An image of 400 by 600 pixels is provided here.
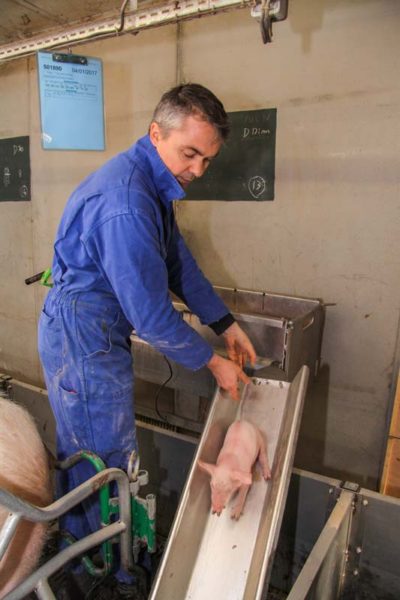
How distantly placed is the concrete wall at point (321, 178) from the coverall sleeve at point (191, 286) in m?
0.74

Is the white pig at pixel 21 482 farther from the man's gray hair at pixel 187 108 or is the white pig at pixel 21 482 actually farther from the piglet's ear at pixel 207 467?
the man's gray hair at pixel 187 108

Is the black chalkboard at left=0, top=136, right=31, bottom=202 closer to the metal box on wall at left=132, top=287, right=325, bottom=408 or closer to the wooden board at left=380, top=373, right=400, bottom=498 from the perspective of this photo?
the metal box on wall at left=132, top=287, right=325, bottom=408

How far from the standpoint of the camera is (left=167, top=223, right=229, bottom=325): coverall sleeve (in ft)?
5.36

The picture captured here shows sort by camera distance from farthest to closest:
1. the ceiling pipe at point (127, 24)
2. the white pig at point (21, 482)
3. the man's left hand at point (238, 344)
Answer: the man's left hand at point (238, 344), the ceiling pipe at point (127, 24), the white pig at point (21, 482)

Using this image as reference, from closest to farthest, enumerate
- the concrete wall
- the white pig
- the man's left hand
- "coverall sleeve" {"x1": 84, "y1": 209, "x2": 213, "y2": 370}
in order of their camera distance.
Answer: the white pig < "coverall sleeve" {"x1": 84, "y1": 209, "x2": 213, "y2": 370} < the man's left hand < the concrete wall

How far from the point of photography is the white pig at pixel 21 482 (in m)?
0.97

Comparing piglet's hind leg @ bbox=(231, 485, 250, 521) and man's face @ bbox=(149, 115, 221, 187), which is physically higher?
man's face @ bbox=(149, 115, 221, 187)

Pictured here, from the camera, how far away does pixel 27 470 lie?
1041 millimetres

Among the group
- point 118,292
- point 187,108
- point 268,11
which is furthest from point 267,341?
point 268,11

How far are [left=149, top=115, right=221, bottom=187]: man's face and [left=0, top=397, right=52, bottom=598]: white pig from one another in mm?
853

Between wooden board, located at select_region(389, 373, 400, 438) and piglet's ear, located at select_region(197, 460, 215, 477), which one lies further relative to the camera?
wooden board, located at select_region(389, 373, 400, 438)

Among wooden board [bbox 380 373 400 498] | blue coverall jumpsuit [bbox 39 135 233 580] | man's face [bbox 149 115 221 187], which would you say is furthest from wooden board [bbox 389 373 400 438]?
man's face [bbox 149 115 221 187]

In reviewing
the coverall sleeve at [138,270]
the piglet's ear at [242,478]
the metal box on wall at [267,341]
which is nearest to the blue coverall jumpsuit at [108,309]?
the coverall sleeve at [138,270]

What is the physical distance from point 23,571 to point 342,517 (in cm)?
89
